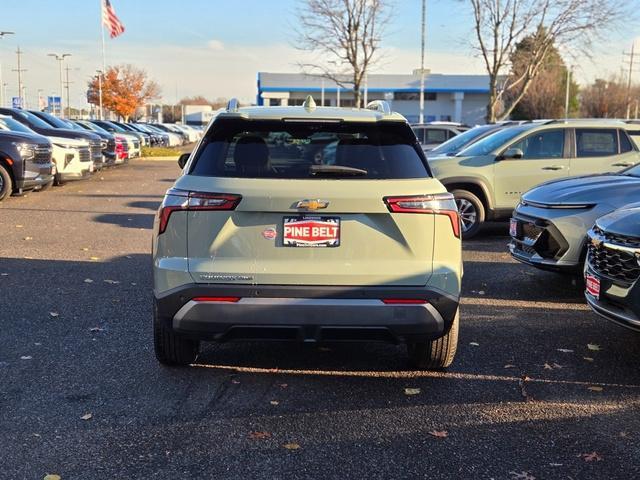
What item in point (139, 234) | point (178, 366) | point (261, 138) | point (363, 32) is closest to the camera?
point (261, 138)

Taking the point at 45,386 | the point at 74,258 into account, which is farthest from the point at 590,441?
the point at 74,258

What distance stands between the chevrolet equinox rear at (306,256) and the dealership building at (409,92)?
6354cm

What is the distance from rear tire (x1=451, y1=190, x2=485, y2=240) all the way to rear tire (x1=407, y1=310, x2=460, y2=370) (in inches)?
229

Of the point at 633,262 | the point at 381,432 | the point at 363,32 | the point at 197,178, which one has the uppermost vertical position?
the point at 363,32

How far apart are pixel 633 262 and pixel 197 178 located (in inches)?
114

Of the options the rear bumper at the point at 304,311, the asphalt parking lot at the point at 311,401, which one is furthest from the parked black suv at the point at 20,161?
the rear bumper at the point at 304,311

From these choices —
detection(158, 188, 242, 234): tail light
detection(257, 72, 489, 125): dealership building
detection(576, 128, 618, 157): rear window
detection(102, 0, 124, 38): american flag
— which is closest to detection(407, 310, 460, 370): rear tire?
detection(158, 188, 242, 234): tail light

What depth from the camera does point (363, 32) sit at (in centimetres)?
3019

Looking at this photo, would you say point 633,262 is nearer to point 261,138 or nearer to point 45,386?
point 261,138

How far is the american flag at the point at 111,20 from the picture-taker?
37312 mm

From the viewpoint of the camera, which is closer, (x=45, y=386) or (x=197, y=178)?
(x=197, y=178)

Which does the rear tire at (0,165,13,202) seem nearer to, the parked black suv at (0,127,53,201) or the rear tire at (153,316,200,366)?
the parked black suv at (0,127,53,201)

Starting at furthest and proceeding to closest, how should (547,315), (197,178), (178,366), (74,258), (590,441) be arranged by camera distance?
(74,258) → (547,315) → (178,366) → (197,178) → (590,441)

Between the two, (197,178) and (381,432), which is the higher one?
(197,178)
